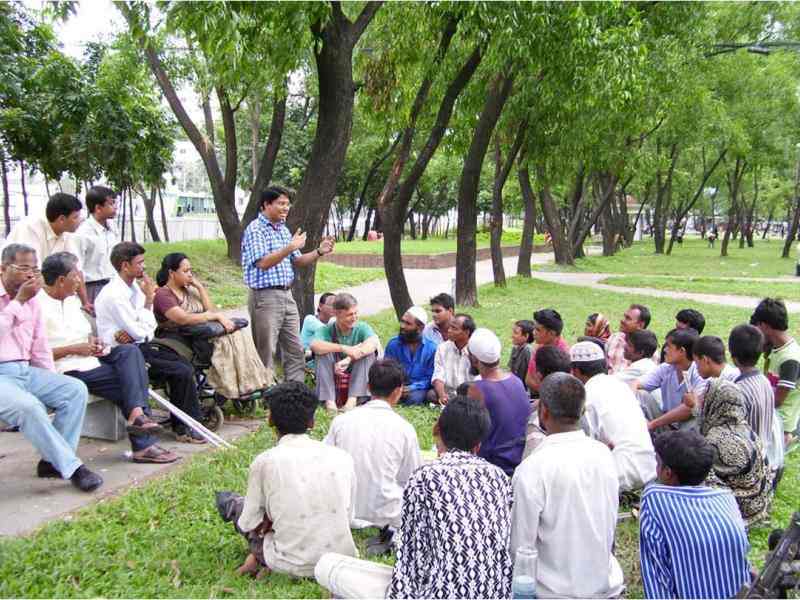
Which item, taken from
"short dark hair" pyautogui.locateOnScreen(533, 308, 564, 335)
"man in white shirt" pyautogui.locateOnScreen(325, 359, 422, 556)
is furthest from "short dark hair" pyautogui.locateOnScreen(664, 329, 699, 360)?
"man in white shirt" pyautogui.locateOnScreen(325, 359, 422, 556)

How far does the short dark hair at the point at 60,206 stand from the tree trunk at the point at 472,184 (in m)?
8.24

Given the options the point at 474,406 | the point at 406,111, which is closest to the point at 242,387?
the point at 474,406

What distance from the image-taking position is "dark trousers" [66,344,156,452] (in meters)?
5.22

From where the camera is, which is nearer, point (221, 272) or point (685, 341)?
point (685, 341)

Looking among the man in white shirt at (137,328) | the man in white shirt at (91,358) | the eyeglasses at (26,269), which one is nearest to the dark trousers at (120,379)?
the man in white shirt at (91,358)

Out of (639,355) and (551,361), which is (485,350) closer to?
(551,361)

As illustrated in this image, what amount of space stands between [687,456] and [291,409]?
181 cm

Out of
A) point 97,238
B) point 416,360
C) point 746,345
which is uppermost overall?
point 97,238

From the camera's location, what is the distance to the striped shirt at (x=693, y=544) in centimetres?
311

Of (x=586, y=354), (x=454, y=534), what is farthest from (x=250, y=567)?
(x=586, y=354)

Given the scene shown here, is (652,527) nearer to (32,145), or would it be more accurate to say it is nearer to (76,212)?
(76,212)

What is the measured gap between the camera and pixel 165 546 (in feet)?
13.4

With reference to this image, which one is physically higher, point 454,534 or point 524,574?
point 454,534

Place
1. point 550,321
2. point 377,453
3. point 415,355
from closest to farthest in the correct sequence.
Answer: point 377,453 < point 550,321 < point 415,355
